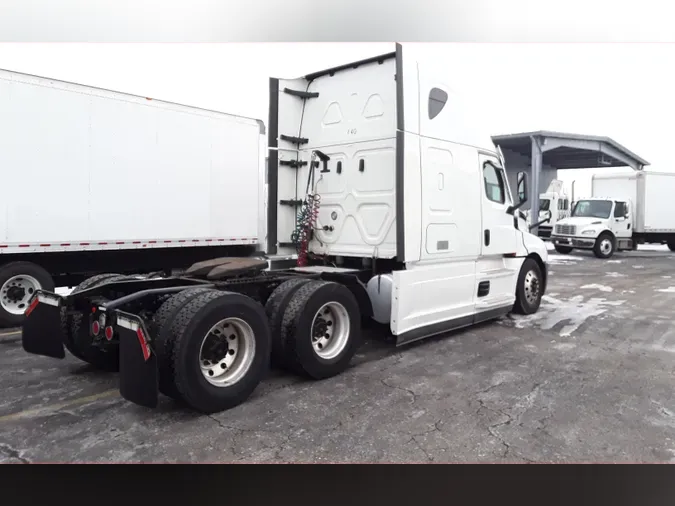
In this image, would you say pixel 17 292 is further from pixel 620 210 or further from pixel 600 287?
pixel 620 210

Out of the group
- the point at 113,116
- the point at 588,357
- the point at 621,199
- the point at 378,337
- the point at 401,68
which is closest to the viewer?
the point at 401,68

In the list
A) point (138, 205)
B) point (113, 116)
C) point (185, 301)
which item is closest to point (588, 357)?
point (185, 301)

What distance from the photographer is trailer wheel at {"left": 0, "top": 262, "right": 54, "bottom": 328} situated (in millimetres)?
7429

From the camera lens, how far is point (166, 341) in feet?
13.5

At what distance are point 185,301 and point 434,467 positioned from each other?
7.58 ft

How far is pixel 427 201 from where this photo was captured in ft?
20.6

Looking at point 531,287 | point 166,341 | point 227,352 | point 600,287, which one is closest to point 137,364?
point 166,341

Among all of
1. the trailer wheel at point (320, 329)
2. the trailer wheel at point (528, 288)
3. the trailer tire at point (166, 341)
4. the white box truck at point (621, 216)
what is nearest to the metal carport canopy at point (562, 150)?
the white box truck at point (621, 216)

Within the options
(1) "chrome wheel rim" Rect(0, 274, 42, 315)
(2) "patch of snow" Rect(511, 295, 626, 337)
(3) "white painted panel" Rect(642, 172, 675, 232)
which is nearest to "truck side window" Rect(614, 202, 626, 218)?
(3) "white painted panel" Rect(642, 172, 675, 232)

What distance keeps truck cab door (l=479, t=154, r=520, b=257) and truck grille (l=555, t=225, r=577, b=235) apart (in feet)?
50.9

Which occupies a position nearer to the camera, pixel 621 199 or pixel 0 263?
pixel 0 263

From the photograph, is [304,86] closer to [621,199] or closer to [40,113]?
[40,113]

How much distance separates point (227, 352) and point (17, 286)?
475 cm

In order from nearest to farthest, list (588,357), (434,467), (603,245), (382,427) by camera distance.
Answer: (434,467)
(382,427)
(588,357)
(603,245)
